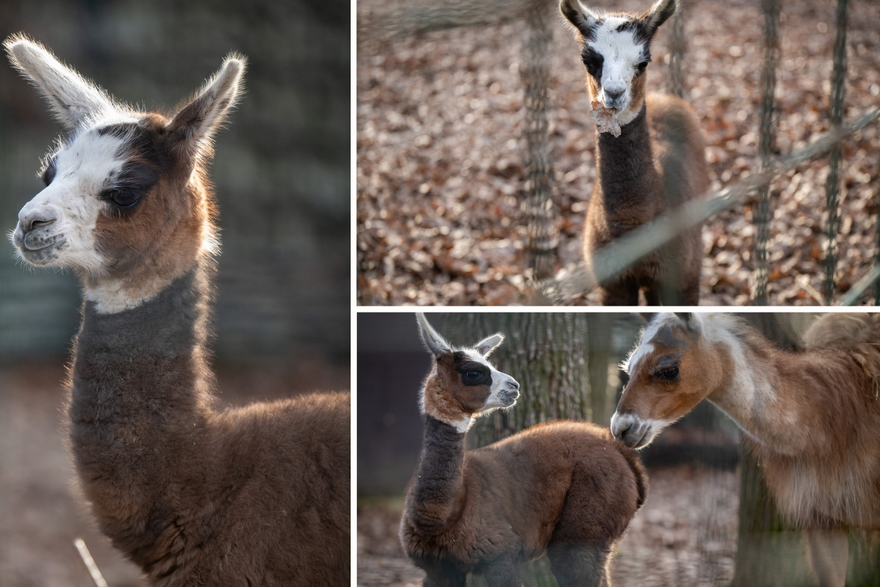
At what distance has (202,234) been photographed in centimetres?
159

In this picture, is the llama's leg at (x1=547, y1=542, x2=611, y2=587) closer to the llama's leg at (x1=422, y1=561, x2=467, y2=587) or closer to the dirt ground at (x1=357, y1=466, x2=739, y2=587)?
the dirt ground at (x1=357, y1=466, x2=739, y2=587)

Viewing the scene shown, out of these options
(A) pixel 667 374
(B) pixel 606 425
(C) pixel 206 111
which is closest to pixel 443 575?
(B) pixel 606 425

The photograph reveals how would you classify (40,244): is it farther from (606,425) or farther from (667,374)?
(667,374)

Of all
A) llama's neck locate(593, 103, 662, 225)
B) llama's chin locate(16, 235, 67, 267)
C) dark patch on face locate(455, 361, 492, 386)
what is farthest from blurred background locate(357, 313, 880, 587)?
llama's chin locate(16, 235, 67, 267)

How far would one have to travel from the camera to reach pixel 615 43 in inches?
59.7

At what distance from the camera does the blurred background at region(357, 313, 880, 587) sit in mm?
1765

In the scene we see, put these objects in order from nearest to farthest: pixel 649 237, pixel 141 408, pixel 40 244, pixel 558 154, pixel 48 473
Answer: pixel 40 244
pixel 141 408
pixel 48 473
pixel 649 237
pixel 558 154

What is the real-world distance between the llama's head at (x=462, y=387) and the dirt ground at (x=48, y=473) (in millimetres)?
297

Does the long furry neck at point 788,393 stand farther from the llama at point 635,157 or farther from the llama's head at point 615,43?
the llama's head at point 615,43

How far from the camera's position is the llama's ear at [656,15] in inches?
59.6

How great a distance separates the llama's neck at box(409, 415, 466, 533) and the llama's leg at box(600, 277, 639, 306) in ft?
2.12

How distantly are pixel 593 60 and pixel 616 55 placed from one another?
0.19 feet

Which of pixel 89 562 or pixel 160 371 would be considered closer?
pixel 160 371

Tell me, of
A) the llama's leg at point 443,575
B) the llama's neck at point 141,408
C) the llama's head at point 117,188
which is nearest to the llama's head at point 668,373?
the llama's leg at point 443,575
